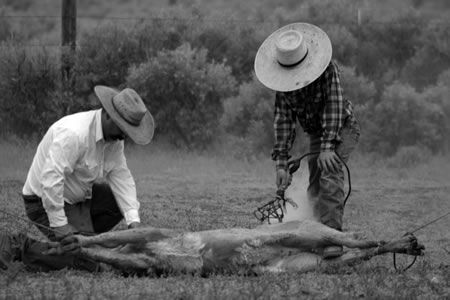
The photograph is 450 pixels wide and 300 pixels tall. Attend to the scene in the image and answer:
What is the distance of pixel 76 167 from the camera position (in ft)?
20.2

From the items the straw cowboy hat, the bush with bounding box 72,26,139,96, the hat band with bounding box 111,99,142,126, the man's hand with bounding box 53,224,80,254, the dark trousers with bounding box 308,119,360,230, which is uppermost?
the bush with bounding box 72,26,139,96

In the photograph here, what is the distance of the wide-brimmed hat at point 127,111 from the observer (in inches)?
237

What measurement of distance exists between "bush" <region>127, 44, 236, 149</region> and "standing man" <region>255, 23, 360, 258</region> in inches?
385

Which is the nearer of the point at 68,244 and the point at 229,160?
the point at 68,244

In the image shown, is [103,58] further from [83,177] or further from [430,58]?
[83,177]

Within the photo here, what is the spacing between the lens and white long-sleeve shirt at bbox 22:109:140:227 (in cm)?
584

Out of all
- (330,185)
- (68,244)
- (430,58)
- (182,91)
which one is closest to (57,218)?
(68,244)

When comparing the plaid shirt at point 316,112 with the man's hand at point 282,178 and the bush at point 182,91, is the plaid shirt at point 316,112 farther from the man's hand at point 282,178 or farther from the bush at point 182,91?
the bush at point 182,91

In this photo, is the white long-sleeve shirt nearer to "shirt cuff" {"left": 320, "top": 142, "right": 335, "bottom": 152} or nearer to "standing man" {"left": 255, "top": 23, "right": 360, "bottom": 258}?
"standing man" {"left": 255, "top": 23, "right": 360, "bottom": 258}

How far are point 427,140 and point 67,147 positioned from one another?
11.5 meters

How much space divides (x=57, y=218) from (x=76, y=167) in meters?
0.46

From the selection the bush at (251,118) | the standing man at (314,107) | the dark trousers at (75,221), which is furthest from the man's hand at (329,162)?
the bush at (251,118)

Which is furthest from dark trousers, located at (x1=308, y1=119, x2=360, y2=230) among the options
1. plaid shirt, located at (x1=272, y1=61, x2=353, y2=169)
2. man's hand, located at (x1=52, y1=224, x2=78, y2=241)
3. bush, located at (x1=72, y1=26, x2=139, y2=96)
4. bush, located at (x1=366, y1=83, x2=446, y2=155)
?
bush, located at (x1=72, y1=26, x2=139, y2=96)

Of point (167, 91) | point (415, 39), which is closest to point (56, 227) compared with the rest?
point (167, 91)
